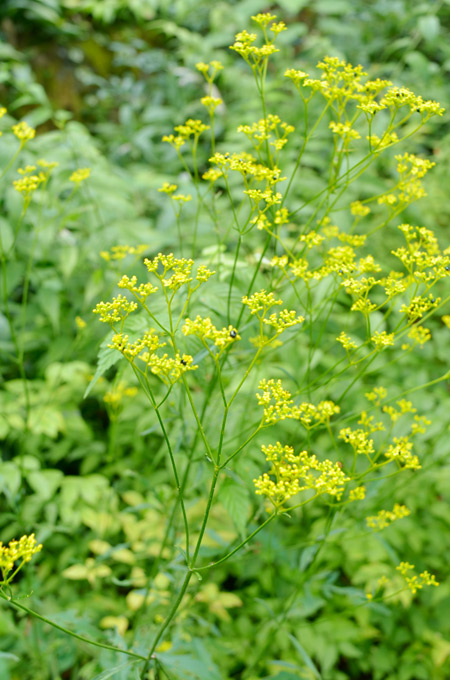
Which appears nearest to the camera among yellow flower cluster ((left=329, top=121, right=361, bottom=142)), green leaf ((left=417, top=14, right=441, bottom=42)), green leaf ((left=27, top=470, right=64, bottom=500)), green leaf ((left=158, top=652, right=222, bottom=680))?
yellow flower cluster ((left=329, top=121, right=361, bottom=142))

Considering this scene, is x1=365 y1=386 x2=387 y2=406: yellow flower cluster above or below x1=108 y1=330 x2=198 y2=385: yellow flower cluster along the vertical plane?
above

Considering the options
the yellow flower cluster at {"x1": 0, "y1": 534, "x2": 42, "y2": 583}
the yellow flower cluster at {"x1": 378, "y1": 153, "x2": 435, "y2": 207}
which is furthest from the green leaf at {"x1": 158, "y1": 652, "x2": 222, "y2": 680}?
the yellow flower cluster at {"x1": 378, "y1": 153, "x2": 435, "y2": 207}

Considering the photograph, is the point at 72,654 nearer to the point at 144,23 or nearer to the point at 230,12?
the point at 230,12

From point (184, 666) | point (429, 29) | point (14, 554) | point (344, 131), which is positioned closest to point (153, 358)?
point (14, 554)

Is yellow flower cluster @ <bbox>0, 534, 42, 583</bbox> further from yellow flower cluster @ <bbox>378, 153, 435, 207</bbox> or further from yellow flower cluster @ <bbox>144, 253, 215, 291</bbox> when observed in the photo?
yellow flower cluster @ <bbox>378, 153, 435, 207</bbox>

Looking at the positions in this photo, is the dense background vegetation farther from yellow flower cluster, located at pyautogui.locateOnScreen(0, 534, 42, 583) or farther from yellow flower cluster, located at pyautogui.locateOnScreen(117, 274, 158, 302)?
yellow flower cluster, located at pyautogui.locateOnScreen(0, 534, 42, 583)

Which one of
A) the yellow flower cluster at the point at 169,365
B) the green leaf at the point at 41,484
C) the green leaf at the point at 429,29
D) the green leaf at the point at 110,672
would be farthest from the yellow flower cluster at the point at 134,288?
the green leaf at the point at 429,29

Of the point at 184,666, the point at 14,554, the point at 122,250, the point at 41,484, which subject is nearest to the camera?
the point at 14,554

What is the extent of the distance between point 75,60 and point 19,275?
11.3ft

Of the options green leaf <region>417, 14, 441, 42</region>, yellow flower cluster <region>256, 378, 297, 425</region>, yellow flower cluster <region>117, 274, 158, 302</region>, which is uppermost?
green leaf <region>417, 14, 441, 42</region>

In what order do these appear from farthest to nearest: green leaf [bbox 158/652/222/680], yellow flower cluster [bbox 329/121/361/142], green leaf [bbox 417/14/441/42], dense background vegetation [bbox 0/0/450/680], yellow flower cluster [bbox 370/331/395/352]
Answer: green leaf [bbox 417/14/441/42] < dense background vegetation [bbox 0/0/450/680] < green leaf [bbox 158/652/222/680] < yellow flower cluster [bbox 329/121/361/142] < yellow flower cluster [bbox 370/331/395/352]

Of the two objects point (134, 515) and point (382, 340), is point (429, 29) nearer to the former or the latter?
point (382, 340)

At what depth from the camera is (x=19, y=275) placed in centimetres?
261

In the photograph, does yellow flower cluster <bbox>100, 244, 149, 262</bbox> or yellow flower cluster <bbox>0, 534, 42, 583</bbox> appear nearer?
yellow flower cluster <bbox>0, 534, 42, 583</bbox>
